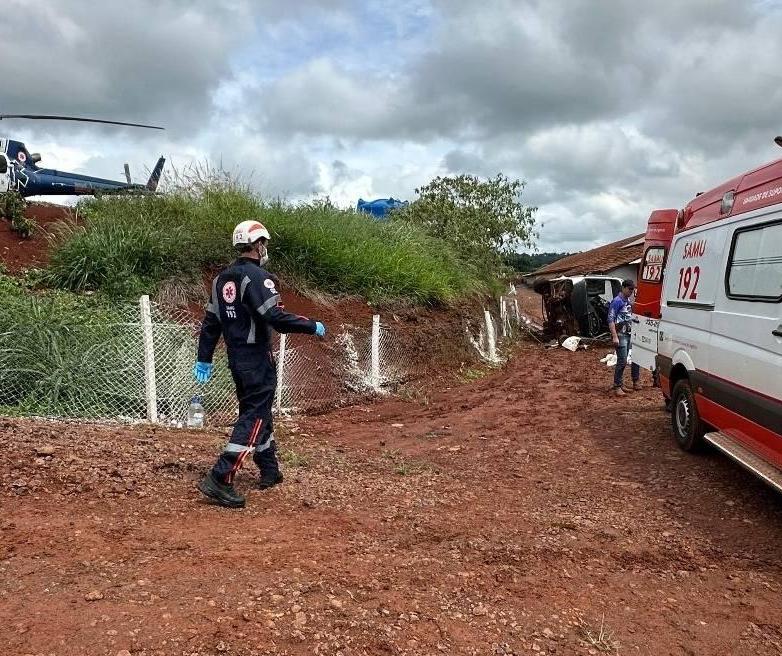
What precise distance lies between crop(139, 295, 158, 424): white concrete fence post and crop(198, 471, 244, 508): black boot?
97.0 inches

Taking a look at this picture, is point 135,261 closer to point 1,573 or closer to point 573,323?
point 1,573

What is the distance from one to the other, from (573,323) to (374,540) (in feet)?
56.2

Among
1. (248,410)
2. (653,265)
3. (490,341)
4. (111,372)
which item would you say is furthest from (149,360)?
(490,341)

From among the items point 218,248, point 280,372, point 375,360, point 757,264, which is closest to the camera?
point 757,264

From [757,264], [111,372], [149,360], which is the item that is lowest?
[111,372]

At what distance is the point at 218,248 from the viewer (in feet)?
35.3

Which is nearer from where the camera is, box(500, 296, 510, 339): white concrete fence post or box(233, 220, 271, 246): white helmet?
box(233, 220, 271, 246): white helmet

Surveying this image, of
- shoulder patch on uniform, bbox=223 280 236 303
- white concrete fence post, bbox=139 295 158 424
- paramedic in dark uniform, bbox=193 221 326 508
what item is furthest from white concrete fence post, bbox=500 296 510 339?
shoulder patch on uniform, bbox=223 280 236 303

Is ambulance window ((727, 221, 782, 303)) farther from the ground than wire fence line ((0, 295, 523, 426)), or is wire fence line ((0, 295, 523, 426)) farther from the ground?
ambulance window ((727, 221, 782, 303))

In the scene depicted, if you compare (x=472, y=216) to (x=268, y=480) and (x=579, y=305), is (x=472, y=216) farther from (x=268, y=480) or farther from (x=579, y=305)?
(x=268, y=480)

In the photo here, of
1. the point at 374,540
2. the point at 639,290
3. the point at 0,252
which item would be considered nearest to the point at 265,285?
the point at 374,540

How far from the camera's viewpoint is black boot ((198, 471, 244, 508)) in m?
4.32

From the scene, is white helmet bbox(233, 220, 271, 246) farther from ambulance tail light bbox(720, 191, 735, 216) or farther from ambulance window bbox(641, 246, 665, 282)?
ambulance window bbox(641, 246, 665, 282)

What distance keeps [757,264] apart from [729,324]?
556 millimetres
